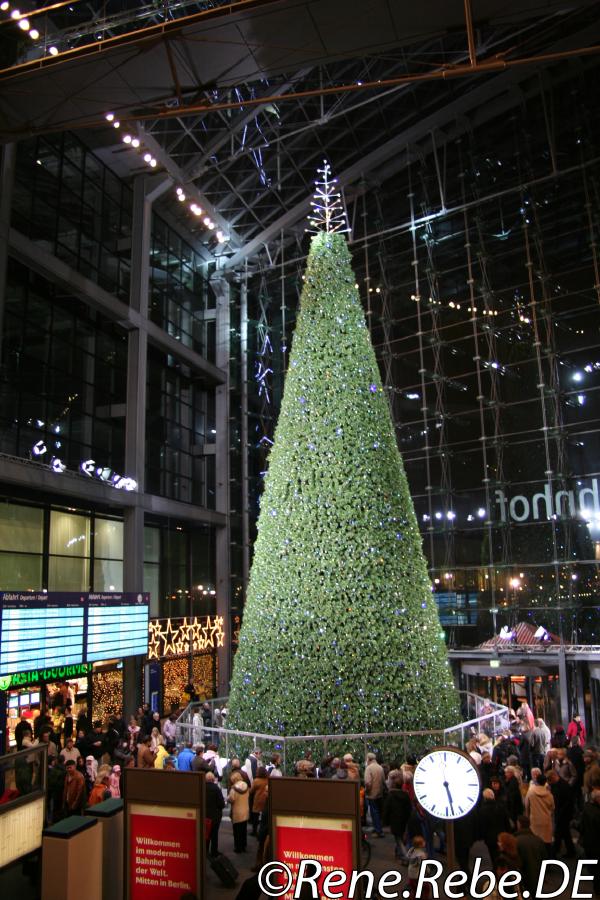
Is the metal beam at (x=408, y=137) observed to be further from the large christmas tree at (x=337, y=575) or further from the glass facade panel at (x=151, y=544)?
the large christmas tree at (x=337, y=575)

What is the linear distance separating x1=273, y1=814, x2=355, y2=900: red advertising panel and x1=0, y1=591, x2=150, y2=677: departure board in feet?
31.9

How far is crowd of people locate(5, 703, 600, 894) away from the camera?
7.15 m

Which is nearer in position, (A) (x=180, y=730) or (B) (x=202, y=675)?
(A) (x=180, y=730)

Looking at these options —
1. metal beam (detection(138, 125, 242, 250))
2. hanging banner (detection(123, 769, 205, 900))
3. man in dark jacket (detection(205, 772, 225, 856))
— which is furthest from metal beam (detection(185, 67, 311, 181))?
hanging banner (detection(123, 769, 205, 900))

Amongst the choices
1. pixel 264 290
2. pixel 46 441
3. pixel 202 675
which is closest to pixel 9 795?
pixel 46 441

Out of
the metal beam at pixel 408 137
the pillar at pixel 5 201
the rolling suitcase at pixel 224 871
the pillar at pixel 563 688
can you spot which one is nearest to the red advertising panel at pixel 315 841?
the rolling suitcase at pixel 224 871

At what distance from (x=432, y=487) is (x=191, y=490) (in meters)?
8.59

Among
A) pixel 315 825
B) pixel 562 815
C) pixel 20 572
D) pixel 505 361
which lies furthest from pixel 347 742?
pixel 505 361

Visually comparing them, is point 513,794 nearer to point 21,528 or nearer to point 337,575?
point 337,575

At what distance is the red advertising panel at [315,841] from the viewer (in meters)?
4.11

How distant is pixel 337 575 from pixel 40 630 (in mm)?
6585

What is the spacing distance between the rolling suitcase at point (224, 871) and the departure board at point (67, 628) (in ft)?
22.1

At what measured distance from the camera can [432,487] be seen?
21.2 meters

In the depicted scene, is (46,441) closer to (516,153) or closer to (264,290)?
(264,290)
